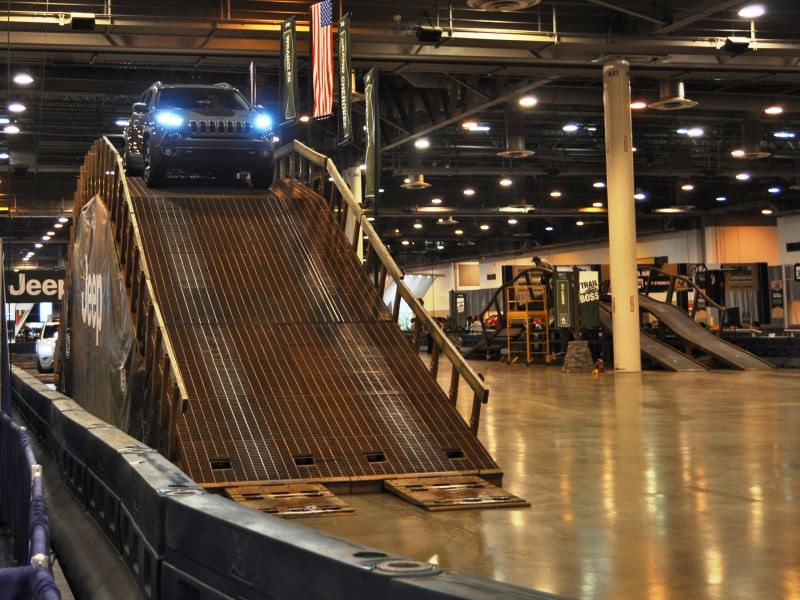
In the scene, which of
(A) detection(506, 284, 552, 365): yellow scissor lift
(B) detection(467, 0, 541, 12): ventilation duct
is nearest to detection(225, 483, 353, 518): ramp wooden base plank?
(B) detection(467, 0, 541, 12): ventilation duct

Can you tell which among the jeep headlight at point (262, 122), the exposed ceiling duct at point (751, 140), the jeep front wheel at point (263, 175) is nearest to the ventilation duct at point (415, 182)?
the exposed ceiling duct at point (751, 140)

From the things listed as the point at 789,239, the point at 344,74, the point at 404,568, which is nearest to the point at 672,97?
the point at 344,74

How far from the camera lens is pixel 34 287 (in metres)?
23.2

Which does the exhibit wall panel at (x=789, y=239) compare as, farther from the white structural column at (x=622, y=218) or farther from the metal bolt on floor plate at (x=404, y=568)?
the metal bolt on floor plate at (x=404, y=568)

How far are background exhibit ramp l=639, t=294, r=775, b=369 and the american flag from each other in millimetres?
12620

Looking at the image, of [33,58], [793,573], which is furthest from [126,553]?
[33,58]

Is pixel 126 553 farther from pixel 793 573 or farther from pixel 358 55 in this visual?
pixel 358 55

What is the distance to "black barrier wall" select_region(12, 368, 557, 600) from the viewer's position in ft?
7.93

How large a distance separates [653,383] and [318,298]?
11.3 m

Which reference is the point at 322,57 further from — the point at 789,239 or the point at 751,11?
the point at 789,239

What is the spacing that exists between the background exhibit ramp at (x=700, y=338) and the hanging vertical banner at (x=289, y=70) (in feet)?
40.9

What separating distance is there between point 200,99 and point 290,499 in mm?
8759

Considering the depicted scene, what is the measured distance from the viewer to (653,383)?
816 inches

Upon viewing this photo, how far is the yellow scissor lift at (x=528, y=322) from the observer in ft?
94.0
